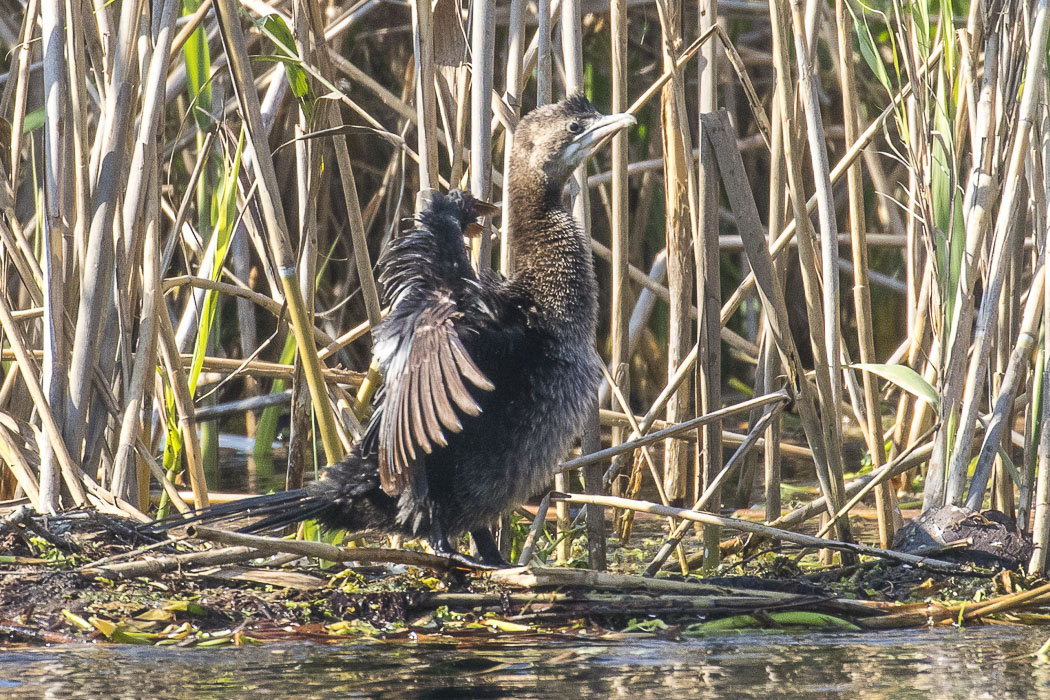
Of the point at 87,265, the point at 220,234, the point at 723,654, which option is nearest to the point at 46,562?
the point at 87,265

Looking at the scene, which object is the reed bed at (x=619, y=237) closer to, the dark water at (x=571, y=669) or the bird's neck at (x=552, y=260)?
the bird's neck at (x=552, y=260)

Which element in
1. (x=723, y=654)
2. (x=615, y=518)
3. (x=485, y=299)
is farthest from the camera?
(x=615, y=518)

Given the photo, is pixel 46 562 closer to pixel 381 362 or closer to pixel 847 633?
pixel 381 362

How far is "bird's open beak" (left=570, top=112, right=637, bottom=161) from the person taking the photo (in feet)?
12.3

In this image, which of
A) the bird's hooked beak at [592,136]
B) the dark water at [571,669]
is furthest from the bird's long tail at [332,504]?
the bird's hooked beak at [592,136]

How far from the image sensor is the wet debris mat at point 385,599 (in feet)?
10.6

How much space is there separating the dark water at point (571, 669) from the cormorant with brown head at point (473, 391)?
1.68 feet

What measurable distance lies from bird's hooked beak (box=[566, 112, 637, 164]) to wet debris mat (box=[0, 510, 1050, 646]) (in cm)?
127

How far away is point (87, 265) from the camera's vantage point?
3.69 meters

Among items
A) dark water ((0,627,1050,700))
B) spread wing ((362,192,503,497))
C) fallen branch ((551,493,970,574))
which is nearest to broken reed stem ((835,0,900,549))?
fallen branch ((551,493,970,574))

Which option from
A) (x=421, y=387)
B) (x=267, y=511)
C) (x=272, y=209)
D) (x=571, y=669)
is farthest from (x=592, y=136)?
(x=571, y=669)

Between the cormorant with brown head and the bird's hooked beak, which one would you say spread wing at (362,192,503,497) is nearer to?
the cormorant with brown head

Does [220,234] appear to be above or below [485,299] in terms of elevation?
above

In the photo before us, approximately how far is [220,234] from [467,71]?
3.04 feet
